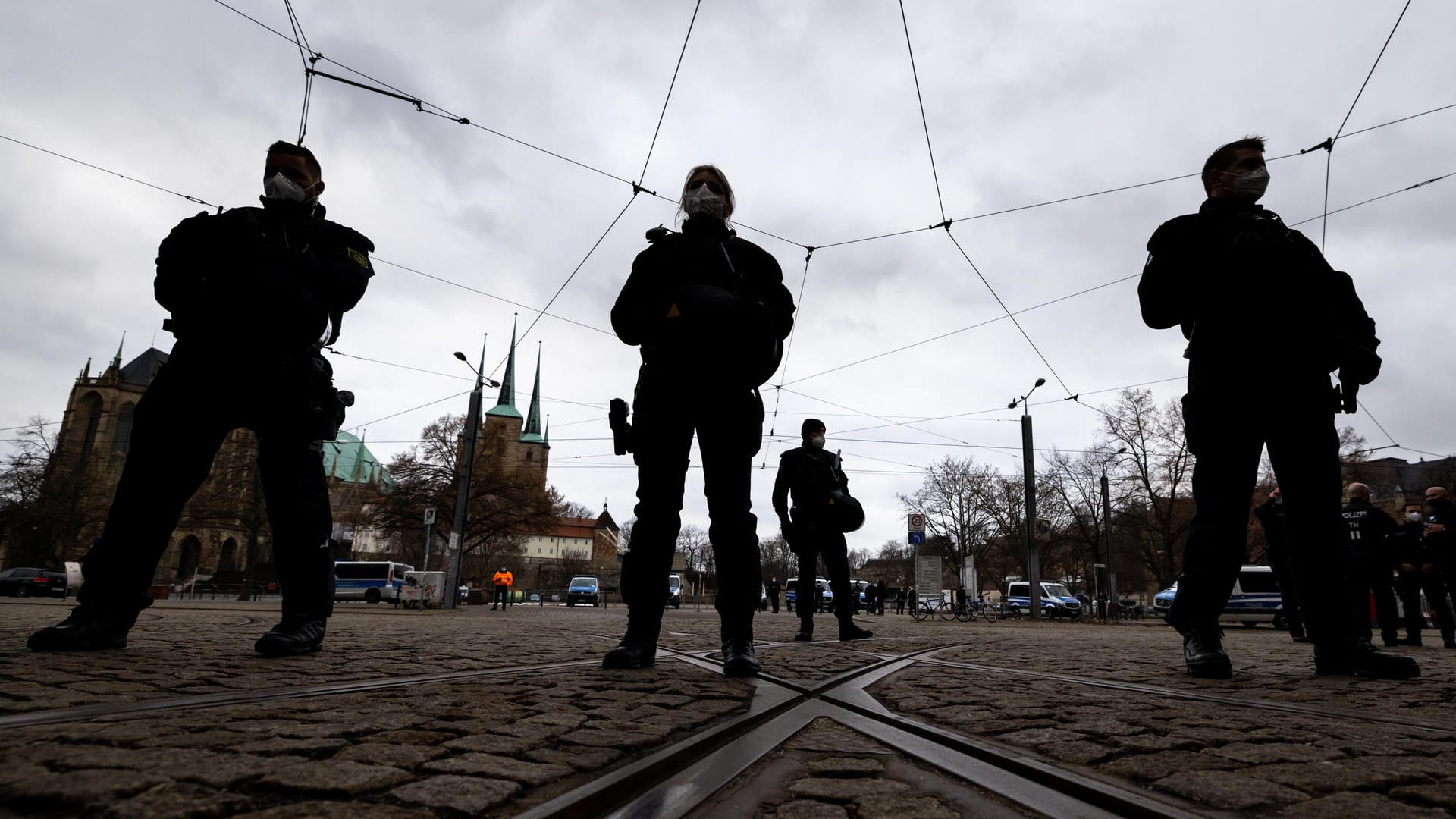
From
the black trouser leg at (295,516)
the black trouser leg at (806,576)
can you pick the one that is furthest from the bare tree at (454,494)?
the black trouser leg at (295,516)

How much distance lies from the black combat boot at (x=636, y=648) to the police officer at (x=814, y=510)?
335 centimetres

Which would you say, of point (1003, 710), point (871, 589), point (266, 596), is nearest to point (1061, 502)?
point (871, 589)

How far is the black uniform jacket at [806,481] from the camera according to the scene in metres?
6.40

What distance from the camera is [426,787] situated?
105cm

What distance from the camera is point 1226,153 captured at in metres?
3.53

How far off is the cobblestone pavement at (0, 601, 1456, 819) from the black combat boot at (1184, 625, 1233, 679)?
12 centimetres

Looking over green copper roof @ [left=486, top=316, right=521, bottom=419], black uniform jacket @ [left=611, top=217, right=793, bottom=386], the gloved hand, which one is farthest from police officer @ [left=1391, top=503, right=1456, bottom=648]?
green copper roof @ [left=486, top=316, right=521, bottom=419]

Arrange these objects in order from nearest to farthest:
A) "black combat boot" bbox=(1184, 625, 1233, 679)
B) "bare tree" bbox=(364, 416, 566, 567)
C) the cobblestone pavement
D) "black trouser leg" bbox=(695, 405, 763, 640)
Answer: the cobblestone pavement, "black combat boot" bbox=(1184, 625, 1233, 679), "black trouser leg" bbox=(695, 405, 763, 640), "bare tree" bbox=(364, 416, 566, 567)

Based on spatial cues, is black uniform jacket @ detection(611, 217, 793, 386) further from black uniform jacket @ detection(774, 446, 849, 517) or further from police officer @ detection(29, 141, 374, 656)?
black uniform jacket @ detection(774, 446, 849, 517)

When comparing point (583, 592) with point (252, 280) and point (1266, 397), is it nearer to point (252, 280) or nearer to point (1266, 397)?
point (252, 280)

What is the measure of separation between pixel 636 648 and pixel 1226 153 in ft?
11.4

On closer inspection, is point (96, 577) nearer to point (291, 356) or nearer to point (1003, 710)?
point (291, 356)

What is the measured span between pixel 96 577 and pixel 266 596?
1775 inches

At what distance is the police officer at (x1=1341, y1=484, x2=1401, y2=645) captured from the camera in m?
8.36
